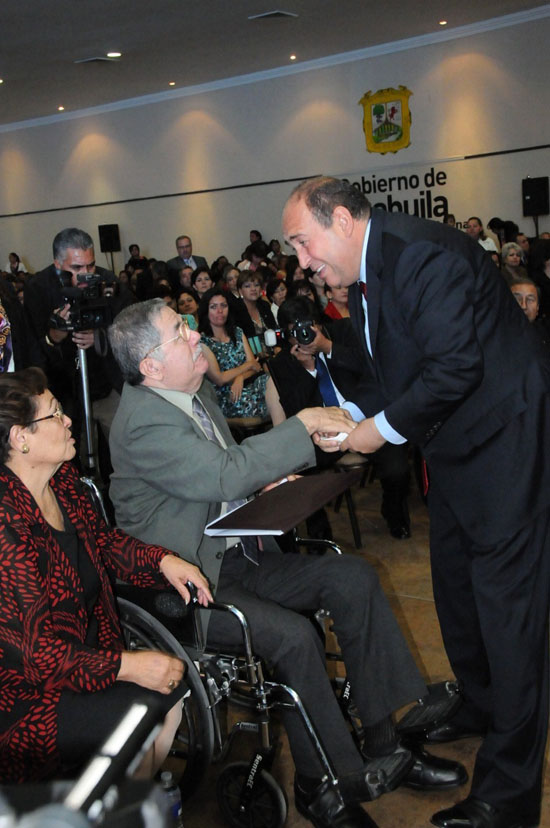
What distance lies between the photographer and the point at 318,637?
7.07 feet

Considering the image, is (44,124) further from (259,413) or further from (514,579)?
(514,579)

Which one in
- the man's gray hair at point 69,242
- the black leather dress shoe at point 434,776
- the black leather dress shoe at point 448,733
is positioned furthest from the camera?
the man's gray hair at point 69,242

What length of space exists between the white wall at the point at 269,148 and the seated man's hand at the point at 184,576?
11.4m

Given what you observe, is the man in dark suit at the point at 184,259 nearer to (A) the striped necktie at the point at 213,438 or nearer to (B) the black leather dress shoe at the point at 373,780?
(A) the striped necktie at the point at 213,438

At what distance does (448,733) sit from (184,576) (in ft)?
3.30

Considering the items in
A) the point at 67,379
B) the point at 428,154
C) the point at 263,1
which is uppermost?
the point at 263,1

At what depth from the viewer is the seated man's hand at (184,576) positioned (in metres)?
2.06

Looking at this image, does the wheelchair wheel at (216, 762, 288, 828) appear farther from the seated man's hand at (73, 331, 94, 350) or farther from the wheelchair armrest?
the seated man's hand at (73, 331, 94, 350)

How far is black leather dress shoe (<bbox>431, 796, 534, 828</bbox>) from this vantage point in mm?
2041

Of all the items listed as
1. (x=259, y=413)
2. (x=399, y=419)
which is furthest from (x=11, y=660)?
(x=259, y=413)

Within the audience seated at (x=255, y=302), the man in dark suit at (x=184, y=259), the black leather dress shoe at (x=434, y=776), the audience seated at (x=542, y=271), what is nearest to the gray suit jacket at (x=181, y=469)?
the black leather dress shoe at (x=434, y=776)

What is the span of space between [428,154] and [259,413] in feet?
30.2

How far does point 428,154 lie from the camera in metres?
12.9

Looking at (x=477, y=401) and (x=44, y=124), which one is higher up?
(x=44, y=124)
